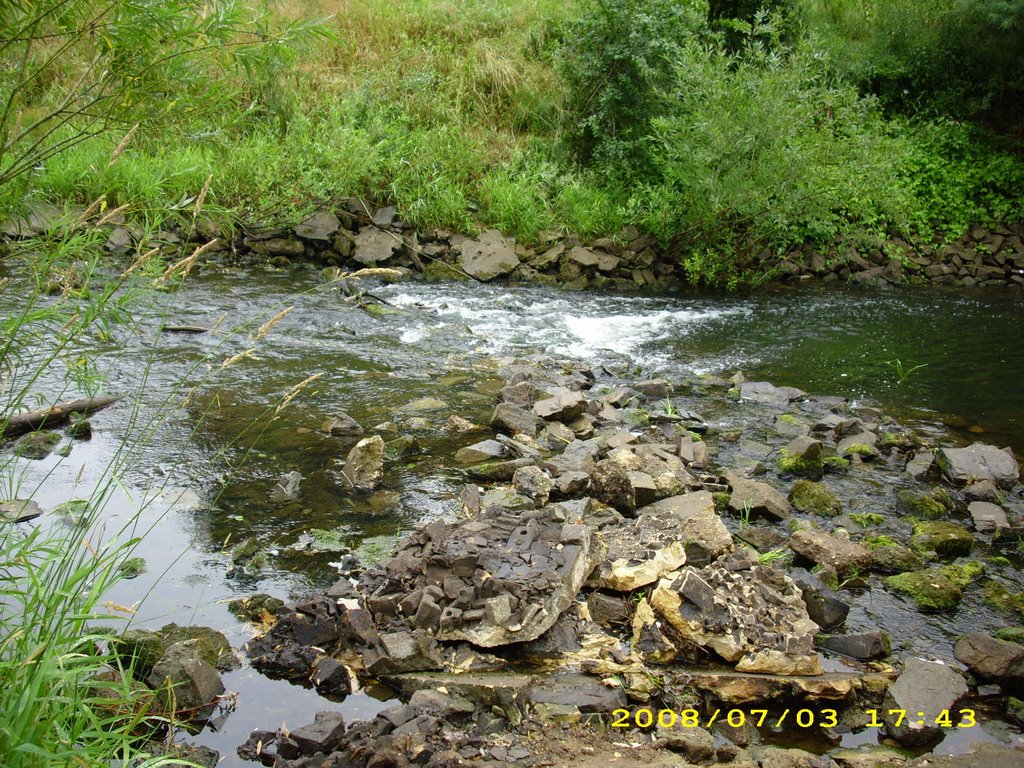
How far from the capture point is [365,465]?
5484 mm

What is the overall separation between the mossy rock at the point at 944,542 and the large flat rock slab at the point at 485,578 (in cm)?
206

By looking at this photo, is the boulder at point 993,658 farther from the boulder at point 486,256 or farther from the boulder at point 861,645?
the boulder at point 486,256

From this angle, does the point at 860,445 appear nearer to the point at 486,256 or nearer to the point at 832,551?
the point at 832,551

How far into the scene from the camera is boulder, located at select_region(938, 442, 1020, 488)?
6008mm

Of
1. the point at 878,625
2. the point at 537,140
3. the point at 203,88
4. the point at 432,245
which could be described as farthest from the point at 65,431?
the point at 537,140

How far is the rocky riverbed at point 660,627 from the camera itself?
10.7 ft

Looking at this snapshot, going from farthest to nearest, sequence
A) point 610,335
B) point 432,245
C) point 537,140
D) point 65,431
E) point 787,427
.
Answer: point 537,140
point 432,245
point 610,335
point 787,427
point 65,431

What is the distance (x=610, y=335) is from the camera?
10211 millimetres

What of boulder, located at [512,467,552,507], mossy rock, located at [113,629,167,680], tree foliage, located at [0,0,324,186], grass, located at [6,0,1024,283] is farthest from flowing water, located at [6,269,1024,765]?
grass, located at [6,0,1024,283]

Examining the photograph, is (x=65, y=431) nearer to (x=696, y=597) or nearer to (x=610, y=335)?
(x=696, y=597)

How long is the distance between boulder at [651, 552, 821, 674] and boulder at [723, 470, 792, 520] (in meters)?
1.09

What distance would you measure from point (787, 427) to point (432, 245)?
23.5 feet

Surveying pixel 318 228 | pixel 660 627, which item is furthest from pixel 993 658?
pixel 318 228
